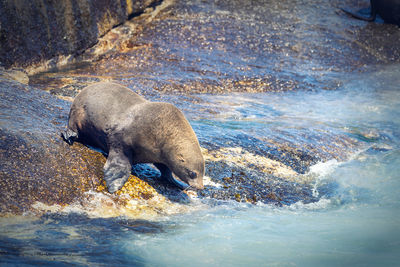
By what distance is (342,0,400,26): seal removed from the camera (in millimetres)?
14227

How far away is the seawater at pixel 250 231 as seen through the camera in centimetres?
314

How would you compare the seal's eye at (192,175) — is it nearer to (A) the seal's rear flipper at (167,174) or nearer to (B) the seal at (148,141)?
(B) the seal at (148,141)

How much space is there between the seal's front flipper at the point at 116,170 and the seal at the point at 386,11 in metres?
13.0

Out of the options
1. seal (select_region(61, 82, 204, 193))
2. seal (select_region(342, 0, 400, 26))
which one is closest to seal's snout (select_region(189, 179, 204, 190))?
seal (select_region(61, 82, 204, 193))

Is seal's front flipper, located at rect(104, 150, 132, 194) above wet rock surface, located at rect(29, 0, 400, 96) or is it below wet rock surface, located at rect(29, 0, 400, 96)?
above

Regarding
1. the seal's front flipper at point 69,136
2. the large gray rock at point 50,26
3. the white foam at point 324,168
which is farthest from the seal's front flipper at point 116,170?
the large gray rock at point 50,26

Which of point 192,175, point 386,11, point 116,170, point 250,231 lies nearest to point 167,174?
point 192,175

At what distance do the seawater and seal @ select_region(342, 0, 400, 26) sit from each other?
29.1 ft

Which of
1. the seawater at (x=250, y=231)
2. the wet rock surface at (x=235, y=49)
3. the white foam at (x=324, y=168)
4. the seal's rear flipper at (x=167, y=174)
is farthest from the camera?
the wet rock surface at (x=235, y=49)

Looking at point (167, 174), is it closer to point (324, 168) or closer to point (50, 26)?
point (324, 168)

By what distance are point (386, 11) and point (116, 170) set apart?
13.2 metres

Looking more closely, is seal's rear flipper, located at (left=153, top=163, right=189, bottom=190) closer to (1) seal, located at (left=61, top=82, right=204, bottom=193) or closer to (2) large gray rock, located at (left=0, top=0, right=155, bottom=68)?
(1) seal, located at (left=61, top=82, right=204, bottom=193)

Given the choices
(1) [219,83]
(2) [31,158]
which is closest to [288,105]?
(1) [219,83]

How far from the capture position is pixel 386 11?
14.5 metres
